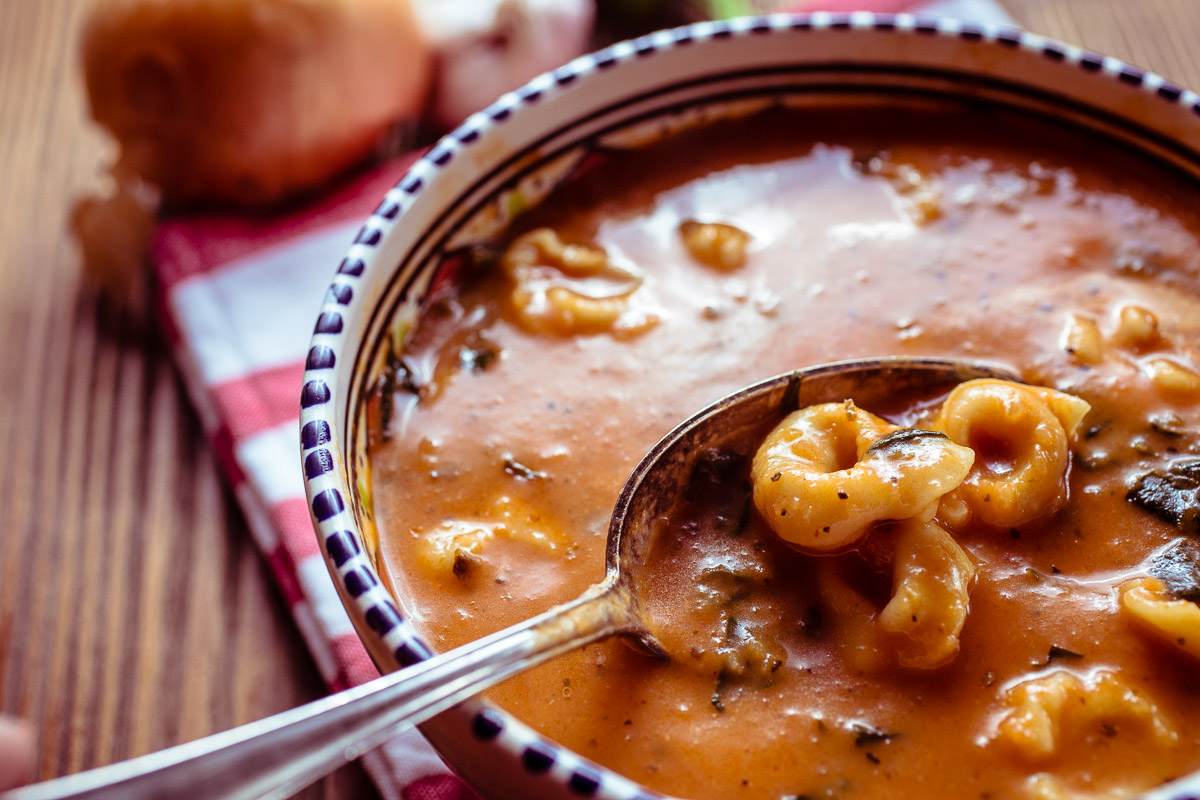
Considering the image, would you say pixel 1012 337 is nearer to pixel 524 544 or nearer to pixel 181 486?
pixel 524 544

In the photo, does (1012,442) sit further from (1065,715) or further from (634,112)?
(634,112)

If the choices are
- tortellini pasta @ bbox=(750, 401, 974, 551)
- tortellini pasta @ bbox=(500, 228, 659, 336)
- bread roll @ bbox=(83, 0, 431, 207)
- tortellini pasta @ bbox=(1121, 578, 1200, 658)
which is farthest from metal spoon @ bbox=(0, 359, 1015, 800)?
bread roll @ bbox=(83, 0, 431, 207)

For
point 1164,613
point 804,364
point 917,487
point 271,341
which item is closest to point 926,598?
point 917,487

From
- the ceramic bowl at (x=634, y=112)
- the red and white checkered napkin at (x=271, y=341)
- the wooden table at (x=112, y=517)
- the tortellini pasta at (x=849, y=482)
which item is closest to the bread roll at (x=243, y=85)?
the red and white checkered napkin at (x=271, y=341)

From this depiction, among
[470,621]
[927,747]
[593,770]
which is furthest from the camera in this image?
[470,621]

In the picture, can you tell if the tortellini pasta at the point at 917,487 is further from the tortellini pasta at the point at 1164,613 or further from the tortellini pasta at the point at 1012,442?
the tortellini pasta at the point at 1164,613

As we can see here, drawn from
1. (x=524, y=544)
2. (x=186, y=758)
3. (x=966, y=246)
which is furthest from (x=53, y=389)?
(x=966, y=246)

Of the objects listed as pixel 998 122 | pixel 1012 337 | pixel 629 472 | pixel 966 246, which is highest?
pixel 998 122
